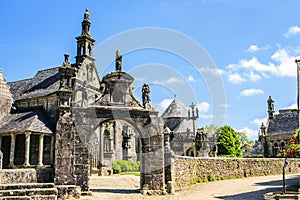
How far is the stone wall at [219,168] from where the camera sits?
19.0m

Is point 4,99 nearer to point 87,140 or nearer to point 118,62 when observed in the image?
point 118,62

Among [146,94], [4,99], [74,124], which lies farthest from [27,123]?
[146,94]

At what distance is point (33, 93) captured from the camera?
2691cm

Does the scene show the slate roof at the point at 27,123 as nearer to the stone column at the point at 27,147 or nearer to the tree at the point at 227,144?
the stone column at the point at 27,147

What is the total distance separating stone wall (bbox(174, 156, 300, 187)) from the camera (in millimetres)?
19016

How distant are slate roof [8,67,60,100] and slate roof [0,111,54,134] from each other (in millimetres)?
2273

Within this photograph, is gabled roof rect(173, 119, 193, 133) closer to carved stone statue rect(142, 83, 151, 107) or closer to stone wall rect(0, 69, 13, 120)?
stone wall rect(0, 69, 13, 120)

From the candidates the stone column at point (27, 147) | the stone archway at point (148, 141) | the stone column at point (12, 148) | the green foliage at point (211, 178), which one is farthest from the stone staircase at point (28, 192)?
the green foliage at point (211, 178)

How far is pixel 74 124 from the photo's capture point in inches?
632

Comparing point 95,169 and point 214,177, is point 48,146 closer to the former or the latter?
point 95,169

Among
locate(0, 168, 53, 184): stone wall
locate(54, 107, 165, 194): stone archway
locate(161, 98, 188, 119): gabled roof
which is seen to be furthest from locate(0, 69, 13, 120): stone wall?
locate(161, 98, 188, 119): gabled roof

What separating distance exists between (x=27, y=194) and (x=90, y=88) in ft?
59.6

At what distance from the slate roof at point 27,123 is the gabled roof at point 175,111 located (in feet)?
79.8

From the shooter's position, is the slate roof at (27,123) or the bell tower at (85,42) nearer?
the slate roof at (27,123)
